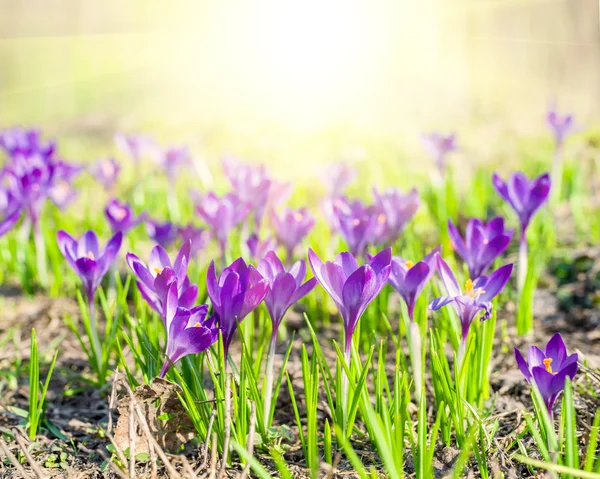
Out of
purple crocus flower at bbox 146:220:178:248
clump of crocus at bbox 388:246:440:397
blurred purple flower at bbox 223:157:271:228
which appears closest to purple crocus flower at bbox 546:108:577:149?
blurred purple flower at bbox 223:157:271:228

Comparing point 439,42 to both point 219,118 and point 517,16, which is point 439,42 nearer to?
point 517,16

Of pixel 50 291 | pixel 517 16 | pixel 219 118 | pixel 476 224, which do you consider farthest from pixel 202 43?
pixel 476 224

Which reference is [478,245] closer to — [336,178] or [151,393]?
[151,393]

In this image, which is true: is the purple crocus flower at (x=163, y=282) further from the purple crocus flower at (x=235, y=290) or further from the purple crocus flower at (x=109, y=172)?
the purple crocus flower at (x=109, y=172)

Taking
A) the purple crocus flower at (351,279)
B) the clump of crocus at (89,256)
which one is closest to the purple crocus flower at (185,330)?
the purple crocus flower at (351,279)

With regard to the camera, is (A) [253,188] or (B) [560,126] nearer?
(A) [253,188]

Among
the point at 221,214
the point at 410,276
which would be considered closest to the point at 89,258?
the point at 221,214
